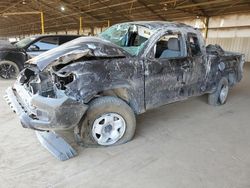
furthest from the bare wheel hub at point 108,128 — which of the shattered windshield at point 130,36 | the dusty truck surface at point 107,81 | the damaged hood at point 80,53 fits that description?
the shattered windshield at point 130,36

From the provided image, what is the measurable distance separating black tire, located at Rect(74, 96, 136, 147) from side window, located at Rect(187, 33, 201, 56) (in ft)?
6.36

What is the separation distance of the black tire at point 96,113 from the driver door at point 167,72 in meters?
0.52

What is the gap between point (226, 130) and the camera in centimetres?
427

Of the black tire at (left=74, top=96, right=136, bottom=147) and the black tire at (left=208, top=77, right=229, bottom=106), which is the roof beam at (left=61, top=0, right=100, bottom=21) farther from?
the black tire at (left=74, top=96, right=136, bottom=147)

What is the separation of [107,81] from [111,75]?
11 centimetres

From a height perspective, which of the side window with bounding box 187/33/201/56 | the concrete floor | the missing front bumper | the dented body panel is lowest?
the concrete floor

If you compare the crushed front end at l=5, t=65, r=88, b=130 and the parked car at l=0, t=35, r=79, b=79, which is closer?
the crushed front end at l=5, t=65, r=88, b=130

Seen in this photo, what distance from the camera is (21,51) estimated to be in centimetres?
798

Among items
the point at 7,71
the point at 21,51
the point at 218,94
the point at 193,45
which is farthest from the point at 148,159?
the point at 7,71

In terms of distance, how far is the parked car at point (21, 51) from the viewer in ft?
25.9

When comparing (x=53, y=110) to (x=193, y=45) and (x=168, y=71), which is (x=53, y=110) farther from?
(x=193, y=45)

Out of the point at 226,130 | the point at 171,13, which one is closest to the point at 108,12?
the point at 171,13

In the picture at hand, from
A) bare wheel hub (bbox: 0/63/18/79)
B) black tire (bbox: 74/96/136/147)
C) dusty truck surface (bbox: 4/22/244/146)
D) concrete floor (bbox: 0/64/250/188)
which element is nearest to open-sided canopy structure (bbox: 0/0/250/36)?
bare wheel hub (bbox: 0/63/18/79)

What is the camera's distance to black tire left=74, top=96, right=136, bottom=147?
3182 mm
